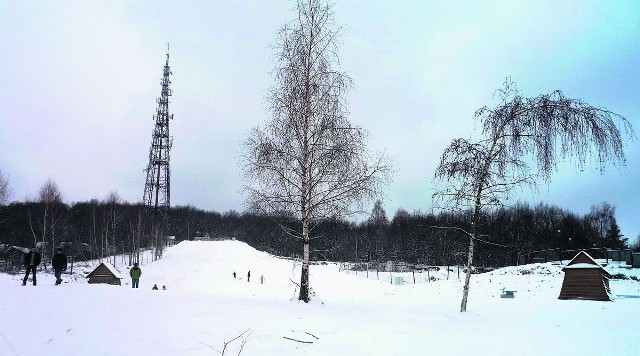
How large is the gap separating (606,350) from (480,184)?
21.7 ft

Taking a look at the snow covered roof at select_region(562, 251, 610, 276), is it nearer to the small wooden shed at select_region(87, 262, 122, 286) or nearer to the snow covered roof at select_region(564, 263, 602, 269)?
the snow covered roof at select_region(564, 263, 602, 269)

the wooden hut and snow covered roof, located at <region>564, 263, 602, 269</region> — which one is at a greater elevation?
snow covered roof, located at <region>564, 263, 602, 269</region>

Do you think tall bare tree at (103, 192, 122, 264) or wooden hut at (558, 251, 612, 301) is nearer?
wooden hut at (558, 251, 612, 301)

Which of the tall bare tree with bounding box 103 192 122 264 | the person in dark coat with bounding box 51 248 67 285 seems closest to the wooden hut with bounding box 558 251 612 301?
the person in dark coat with bounding box 51 248 67 285

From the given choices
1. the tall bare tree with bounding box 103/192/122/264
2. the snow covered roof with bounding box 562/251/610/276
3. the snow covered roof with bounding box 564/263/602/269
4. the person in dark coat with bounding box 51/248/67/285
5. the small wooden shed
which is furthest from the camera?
the tall bare tree with bounding box 103/192/122/264

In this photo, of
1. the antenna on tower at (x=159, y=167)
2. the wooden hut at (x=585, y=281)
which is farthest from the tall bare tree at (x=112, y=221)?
the wooden hut at (x=585, y=281)

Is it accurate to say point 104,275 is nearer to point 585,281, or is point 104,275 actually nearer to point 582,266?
point 582,266

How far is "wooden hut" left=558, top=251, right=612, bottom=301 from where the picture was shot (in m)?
25.2

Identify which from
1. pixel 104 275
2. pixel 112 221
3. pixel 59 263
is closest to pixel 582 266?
pixel 59 263

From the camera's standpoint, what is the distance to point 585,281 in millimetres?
25656

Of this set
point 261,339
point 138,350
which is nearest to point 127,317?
point 138,350

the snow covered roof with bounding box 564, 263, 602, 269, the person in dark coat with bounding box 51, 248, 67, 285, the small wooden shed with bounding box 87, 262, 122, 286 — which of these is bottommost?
the small wooden shed with bounding box 87, 262, 122, 286

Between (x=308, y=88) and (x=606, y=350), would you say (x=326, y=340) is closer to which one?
(x=606, y=350)

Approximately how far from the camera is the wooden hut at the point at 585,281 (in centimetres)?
2520
